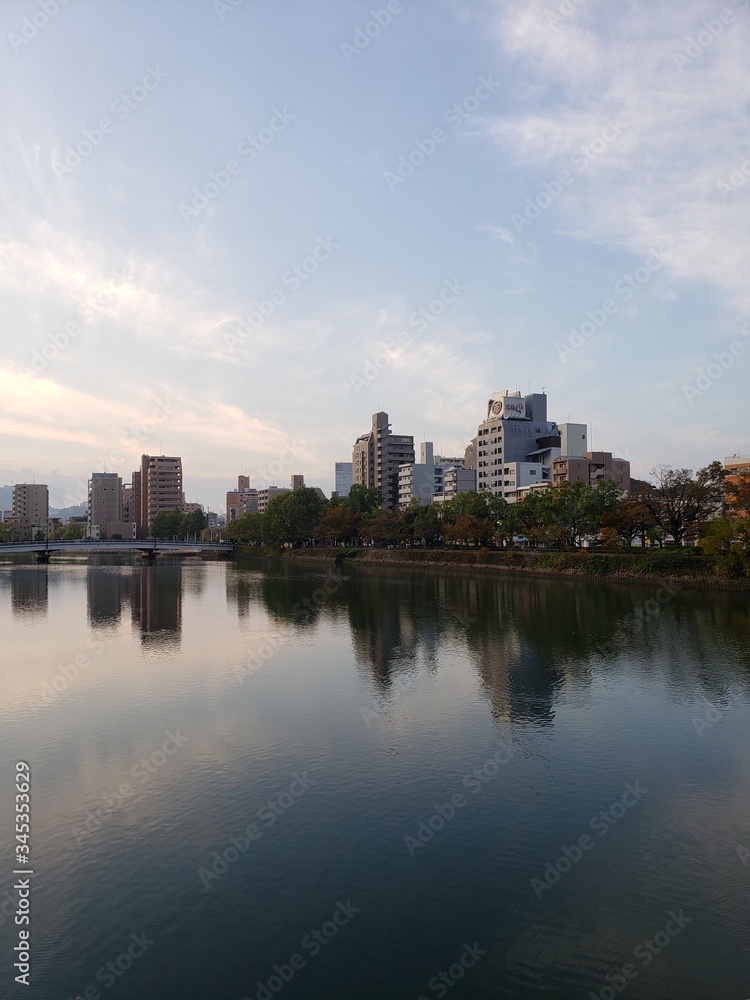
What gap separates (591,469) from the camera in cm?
7088

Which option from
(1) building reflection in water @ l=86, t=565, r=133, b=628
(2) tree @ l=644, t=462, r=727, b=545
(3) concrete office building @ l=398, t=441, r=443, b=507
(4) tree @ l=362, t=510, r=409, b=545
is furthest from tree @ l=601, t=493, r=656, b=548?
(3) concrete office building @ l=398, t=441, r=443, b=507

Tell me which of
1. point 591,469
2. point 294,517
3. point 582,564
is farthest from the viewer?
point 294,517

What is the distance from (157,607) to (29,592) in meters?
13.3

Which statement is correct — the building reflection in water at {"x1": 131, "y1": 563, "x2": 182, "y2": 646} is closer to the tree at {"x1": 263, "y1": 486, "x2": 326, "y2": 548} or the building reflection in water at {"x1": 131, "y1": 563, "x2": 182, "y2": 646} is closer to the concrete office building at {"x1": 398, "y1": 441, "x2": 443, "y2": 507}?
the tree at {"x1": 263, "y1": 486, "x2": 326, "y2": 548}

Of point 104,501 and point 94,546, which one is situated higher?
point 104,501

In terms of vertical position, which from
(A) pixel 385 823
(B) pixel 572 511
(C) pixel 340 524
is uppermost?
(B) pixel 572 511

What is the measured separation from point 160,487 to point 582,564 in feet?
331

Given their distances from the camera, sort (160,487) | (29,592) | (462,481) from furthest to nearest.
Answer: (160,487)
(462,481)
(29,592)

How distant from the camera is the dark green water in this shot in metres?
6.93

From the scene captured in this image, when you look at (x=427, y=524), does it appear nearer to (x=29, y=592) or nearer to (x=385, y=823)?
(x=29, y=592)

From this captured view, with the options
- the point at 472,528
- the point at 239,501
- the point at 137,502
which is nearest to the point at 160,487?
the point at 137,502

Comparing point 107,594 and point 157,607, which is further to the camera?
point 107,594

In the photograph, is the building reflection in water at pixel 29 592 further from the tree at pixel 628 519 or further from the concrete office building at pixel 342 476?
the concrete office building at pixel 342 476

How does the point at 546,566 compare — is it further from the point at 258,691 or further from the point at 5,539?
the point at 5,539
